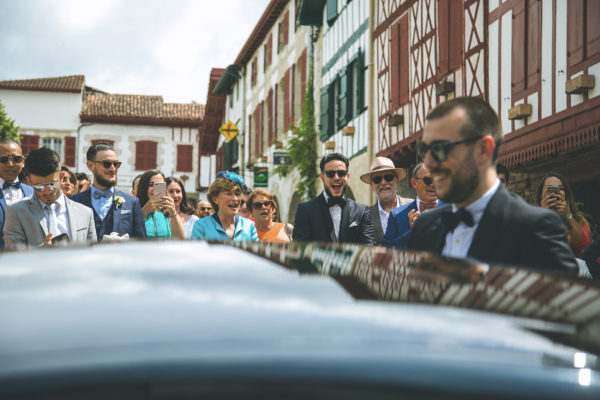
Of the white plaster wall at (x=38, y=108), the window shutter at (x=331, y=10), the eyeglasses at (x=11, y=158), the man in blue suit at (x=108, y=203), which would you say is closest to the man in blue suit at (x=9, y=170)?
the eyeglasses at (x=11, y=158)

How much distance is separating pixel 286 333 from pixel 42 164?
439 cm

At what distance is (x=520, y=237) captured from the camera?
266 centimetres

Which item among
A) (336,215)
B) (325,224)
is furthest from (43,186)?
(336,215)

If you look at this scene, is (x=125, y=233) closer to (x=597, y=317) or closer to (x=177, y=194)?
(x=177, y=194)

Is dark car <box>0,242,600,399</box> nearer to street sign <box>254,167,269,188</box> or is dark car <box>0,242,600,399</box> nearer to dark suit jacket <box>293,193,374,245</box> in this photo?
dark suit jacket <box>293,193,374,245</box>

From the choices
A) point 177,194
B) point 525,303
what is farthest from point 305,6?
point 525,303

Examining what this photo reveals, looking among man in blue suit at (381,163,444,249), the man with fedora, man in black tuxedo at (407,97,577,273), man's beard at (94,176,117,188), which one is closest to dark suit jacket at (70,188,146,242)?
man's beard at (94,176,117,188)

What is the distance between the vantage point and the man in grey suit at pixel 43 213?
5172 mm

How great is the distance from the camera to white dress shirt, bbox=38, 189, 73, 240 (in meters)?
5.29

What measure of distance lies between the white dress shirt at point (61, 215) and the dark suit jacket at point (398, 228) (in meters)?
2.17

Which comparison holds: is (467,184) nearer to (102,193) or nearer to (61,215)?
(61,215)

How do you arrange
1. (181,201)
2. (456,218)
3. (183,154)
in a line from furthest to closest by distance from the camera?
(183,154) < (181,201) < (456,218)

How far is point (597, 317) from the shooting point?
55.9 inches

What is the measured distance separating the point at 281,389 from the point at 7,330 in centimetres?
44
